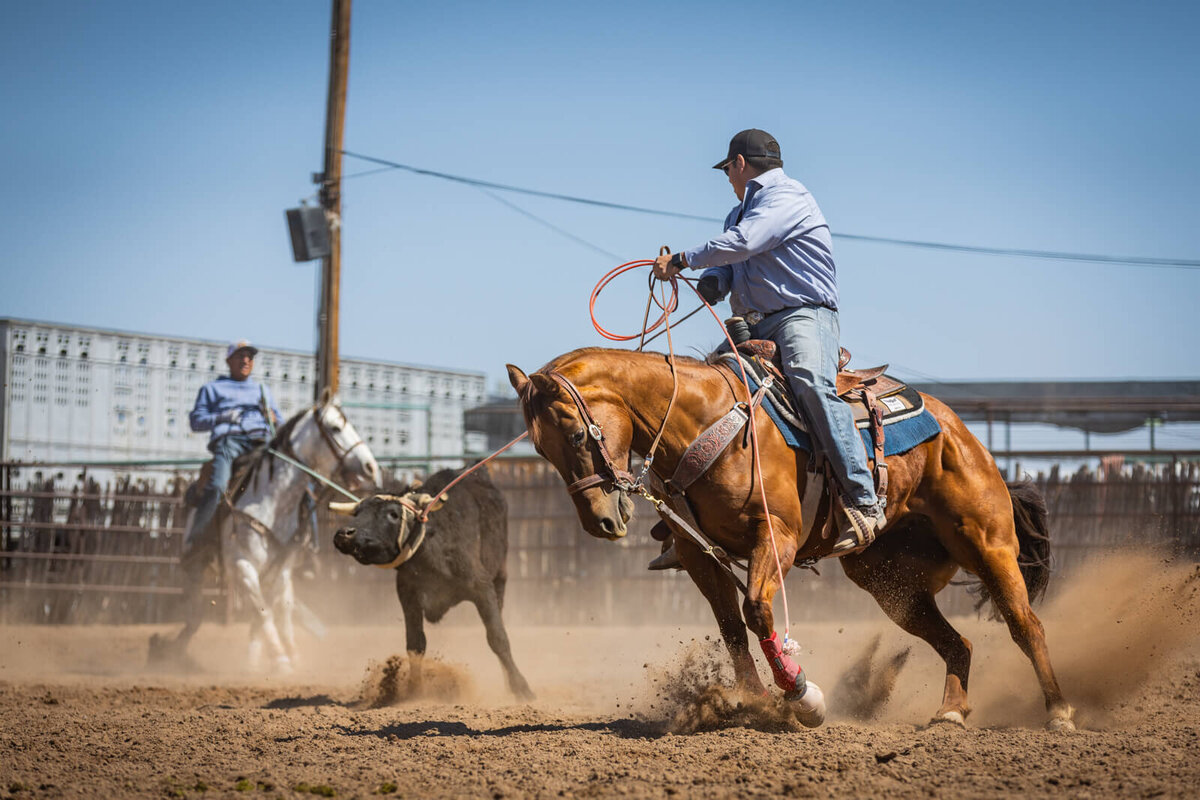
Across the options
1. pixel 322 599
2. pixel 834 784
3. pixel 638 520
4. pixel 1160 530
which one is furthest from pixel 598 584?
pixel 834 784

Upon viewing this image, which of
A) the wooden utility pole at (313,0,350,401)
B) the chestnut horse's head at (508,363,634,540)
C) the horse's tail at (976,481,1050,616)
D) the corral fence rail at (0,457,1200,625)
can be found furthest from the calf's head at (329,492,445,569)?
the corral fence rail at (0,457,1200,625)

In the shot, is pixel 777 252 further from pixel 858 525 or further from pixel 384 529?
pixel 384 529

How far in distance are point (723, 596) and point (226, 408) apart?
6.83m

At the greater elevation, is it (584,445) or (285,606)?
(584,445)

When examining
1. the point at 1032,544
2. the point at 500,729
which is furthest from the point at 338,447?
the point at 1032,544

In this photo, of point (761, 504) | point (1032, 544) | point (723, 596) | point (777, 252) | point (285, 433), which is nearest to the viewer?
point (761, 504)

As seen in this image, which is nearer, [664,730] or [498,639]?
[664,730]

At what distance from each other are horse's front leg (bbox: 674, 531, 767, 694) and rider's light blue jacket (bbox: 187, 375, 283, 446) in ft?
21.5

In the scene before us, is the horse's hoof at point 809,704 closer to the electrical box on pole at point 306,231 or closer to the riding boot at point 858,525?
the riding boot at point 858,525

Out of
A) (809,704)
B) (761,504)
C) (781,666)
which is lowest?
(809,704)

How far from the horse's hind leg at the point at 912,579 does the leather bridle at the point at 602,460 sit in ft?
6.89

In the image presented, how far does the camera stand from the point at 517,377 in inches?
187

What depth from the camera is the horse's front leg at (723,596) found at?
5.20m

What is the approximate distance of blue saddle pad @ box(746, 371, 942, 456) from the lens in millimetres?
5160
